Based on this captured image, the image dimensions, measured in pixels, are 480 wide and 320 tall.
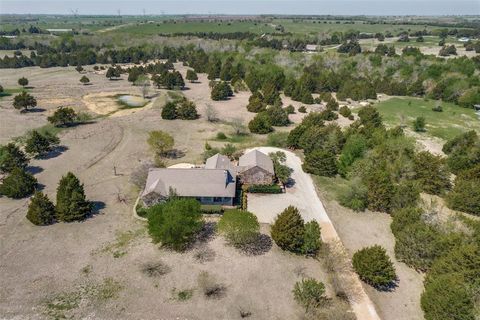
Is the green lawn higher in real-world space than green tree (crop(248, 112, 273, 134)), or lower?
lower

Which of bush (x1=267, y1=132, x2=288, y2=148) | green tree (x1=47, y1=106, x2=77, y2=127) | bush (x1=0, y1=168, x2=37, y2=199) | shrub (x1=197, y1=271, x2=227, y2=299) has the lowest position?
shrub (x1=197, y1=271, x2=227, y2=299)

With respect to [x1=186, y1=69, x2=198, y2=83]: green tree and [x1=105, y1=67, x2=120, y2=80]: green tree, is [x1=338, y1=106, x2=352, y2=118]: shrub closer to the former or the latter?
[x1=186, y1=69, x2=198, y2=83]: green tree

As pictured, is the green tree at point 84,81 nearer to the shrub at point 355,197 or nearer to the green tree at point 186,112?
the green tree at point 186,112

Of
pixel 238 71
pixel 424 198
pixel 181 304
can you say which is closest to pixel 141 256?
pixel 181 304

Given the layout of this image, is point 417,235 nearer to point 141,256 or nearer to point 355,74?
point 141,256

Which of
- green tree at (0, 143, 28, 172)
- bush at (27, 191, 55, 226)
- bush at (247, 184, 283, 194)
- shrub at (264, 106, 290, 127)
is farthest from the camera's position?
shrub at (264, 106, 290, 127)

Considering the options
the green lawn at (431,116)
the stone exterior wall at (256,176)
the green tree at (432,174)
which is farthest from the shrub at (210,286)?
the green lawn at (431,116)

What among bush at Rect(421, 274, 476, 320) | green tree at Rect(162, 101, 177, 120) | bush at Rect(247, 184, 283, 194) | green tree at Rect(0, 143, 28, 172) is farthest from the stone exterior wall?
green tree at Rect(162, 101, 177, 120)
